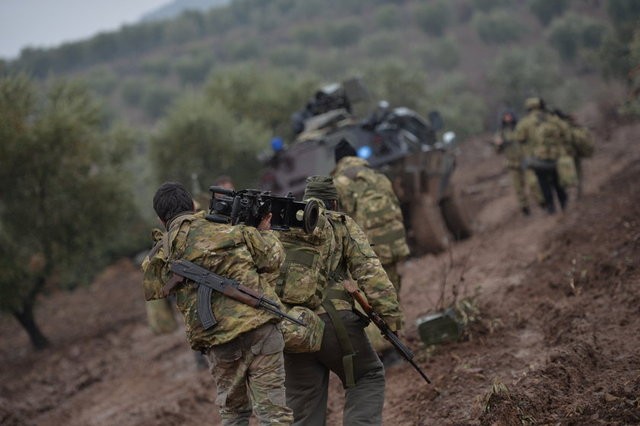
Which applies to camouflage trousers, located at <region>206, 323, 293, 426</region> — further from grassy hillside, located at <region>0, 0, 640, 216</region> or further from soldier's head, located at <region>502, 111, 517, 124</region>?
grassy hillside, located at <region>0, 0, 640, 216</region>

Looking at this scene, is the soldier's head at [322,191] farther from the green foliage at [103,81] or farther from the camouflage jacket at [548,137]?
the green foliage at [103,81]

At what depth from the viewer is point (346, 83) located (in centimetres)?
1222

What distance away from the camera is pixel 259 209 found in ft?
13.7

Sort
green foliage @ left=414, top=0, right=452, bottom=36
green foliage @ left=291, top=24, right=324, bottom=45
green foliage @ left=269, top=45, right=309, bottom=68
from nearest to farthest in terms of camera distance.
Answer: green foliage @ left=269, top=45, right=309, bottom=68, green foliage @ left=414, top=0, right=452, bottom=36, green foliage @ left=291, top=24, right=324, bottom=45

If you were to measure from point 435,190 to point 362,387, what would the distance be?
770 cm

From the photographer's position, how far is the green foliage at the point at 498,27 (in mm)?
48906

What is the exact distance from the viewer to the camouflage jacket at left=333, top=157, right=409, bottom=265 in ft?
19.8

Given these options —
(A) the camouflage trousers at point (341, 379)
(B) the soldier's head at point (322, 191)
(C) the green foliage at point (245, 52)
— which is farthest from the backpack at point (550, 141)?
(C) the green foliage at point (245, 52)

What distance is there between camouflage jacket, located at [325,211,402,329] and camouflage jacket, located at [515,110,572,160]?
7.48 m

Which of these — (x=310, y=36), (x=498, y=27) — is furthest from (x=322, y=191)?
(x=310, y=36)

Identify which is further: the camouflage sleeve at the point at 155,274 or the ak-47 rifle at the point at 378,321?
the ak-47 rifle at the point at 378,321

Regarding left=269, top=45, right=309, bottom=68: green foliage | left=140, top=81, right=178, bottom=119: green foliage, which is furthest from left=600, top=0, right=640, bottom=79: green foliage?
left=140, top=81, right=178, bottom=119: green foliage

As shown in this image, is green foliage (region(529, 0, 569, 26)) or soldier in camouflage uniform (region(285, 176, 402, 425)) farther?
green foliage (region(529, 0, 569, 26))

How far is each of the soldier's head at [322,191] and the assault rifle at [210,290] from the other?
1.01 metres
